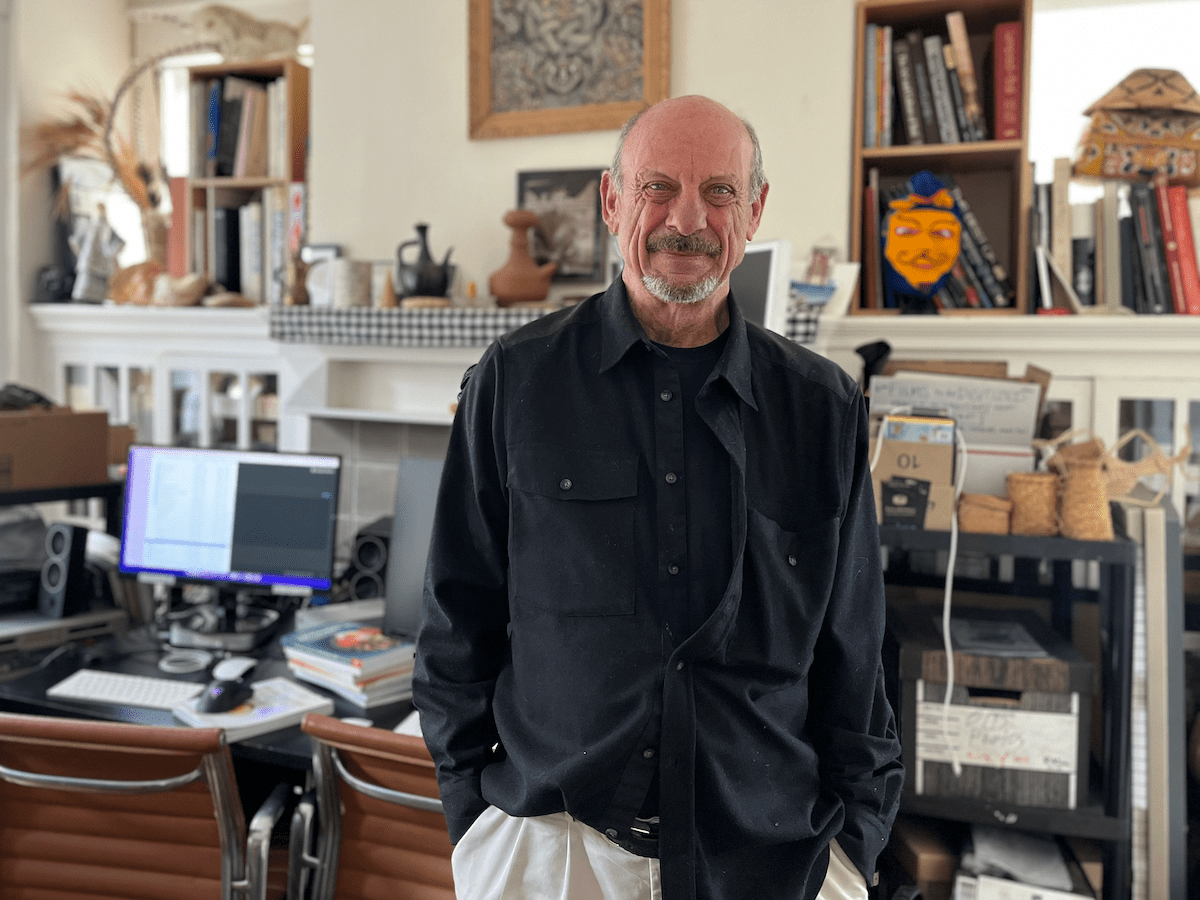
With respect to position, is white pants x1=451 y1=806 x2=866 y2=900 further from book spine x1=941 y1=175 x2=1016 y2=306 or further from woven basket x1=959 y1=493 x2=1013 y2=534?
book spine x1=941 y1=175 x2=1016 y2=306

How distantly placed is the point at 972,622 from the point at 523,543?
129 centimetres

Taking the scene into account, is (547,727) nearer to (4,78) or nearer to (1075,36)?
(1075,36)

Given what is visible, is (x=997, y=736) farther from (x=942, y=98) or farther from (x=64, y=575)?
(x=64, y=575)

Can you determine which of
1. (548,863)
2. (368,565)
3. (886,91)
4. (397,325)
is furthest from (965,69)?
(548,863)

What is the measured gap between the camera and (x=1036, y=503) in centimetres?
180

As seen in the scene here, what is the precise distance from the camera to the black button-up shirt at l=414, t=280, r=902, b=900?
108 centimetres

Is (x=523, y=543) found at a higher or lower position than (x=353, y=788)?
higher

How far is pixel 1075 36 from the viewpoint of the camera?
2.50 metres

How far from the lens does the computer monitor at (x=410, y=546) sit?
2160mm

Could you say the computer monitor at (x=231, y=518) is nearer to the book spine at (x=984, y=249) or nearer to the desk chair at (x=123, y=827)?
the desk chair at (x=123, y=827)

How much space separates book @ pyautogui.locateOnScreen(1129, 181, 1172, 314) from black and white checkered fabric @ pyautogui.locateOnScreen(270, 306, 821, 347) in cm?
139

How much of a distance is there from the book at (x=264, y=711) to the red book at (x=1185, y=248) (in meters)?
2.05

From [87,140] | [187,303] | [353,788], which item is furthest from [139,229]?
[353,788]

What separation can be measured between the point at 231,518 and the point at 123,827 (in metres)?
0.82
